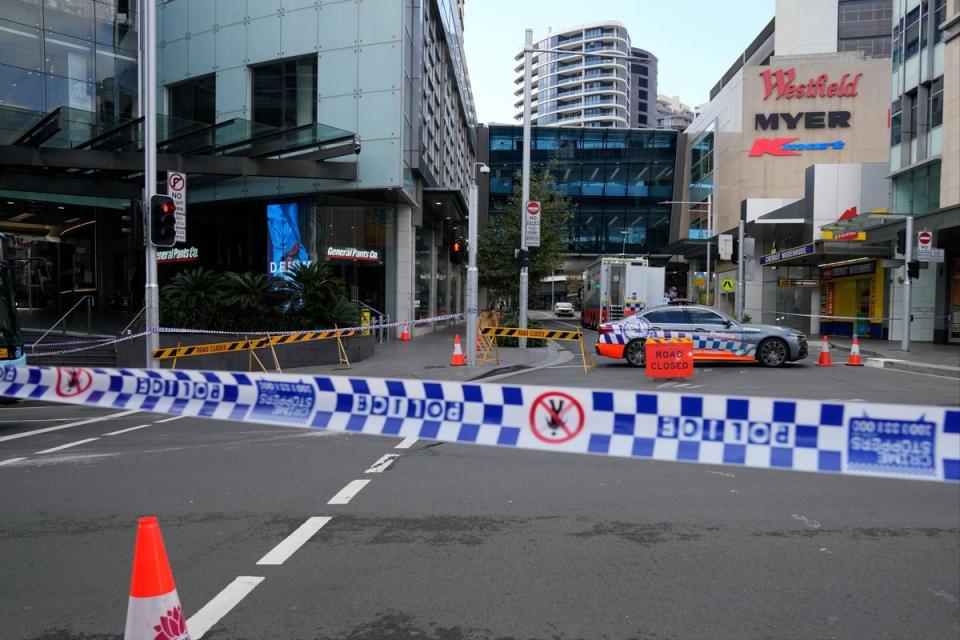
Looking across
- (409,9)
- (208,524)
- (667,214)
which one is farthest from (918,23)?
(667,214)

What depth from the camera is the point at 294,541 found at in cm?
489

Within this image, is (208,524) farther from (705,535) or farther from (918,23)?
(918,23)

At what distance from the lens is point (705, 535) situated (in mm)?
4961

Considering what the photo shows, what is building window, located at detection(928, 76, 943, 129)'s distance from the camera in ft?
84.0

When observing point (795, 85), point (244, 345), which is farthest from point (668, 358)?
point (795, 85)

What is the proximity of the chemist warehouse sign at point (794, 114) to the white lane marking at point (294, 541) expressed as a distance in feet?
156

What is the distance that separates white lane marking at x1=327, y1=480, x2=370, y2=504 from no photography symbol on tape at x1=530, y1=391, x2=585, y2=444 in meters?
2.61

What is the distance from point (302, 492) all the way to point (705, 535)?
3.38 m

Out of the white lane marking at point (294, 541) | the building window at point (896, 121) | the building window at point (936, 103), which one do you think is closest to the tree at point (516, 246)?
the building window at point (896, 121)

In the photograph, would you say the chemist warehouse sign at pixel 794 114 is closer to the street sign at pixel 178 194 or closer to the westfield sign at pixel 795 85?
the westfield sign at pixel 795 85

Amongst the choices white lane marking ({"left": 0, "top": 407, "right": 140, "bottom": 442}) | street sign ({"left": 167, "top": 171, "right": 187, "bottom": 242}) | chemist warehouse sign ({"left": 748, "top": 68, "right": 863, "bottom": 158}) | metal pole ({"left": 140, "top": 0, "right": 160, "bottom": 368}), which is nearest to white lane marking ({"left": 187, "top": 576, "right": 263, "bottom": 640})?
white lane marking ({"left": 0, "top": 407, "right": 140, "bottom": 442})

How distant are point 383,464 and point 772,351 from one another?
1272 centimetres

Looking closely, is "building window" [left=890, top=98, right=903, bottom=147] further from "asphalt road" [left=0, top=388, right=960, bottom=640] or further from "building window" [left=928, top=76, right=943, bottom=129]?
"asphalt road" [left=0, top=388, right=960, bottom=640]

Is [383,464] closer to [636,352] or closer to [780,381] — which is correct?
[780,381]
